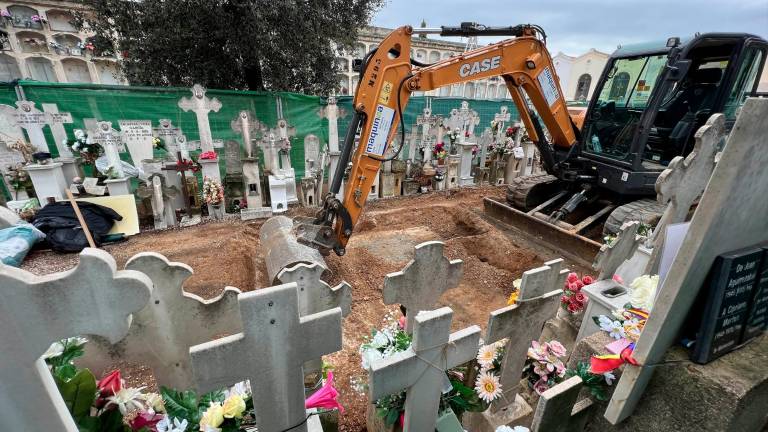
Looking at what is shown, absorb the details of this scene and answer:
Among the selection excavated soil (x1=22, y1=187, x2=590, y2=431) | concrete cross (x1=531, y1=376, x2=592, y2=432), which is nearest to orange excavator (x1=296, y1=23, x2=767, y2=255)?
excavated soil (x1=22, y1=187, x2=590, y2=431)

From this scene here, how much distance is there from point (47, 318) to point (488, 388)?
1848 millimetres

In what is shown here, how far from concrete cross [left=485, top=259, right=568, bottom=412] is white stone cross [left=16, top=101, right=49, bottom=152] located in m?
7.55

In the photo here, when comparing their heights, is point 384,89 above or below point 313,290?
above

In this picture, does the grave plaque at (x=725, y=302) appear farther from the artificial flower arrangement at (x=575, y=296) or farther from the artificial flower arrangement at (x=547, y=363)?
the artificial flower arrangement at (x=575, y=296)

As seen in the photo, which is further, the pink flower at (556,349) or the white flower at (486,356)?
the pink flower at (556,349)

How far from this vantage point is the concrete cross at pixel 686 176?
2041mm

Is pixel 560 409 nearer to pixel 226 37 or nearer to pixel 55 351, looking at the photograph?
pixel 55 351

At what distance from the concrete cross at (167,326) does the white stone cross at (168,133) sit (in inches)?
218

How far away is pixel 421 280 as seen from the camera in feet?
6.91

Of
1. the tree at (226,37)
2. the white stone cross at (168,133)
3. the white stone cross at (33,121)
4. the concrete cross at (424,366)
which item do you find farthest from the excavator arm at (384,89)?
the white stone cross at (33,121)

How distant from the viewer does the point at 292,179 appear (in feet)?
21.4

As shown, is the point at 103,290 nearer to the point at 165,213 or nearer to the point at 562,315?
the point at 562,315

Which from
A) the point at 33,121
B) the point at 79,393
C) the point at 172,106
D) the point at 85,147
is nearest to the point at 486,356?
the point at 79,393

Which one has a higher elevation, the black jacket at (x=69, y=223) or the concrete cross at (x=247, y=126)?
the concrete cross at (x=247, y=126)
